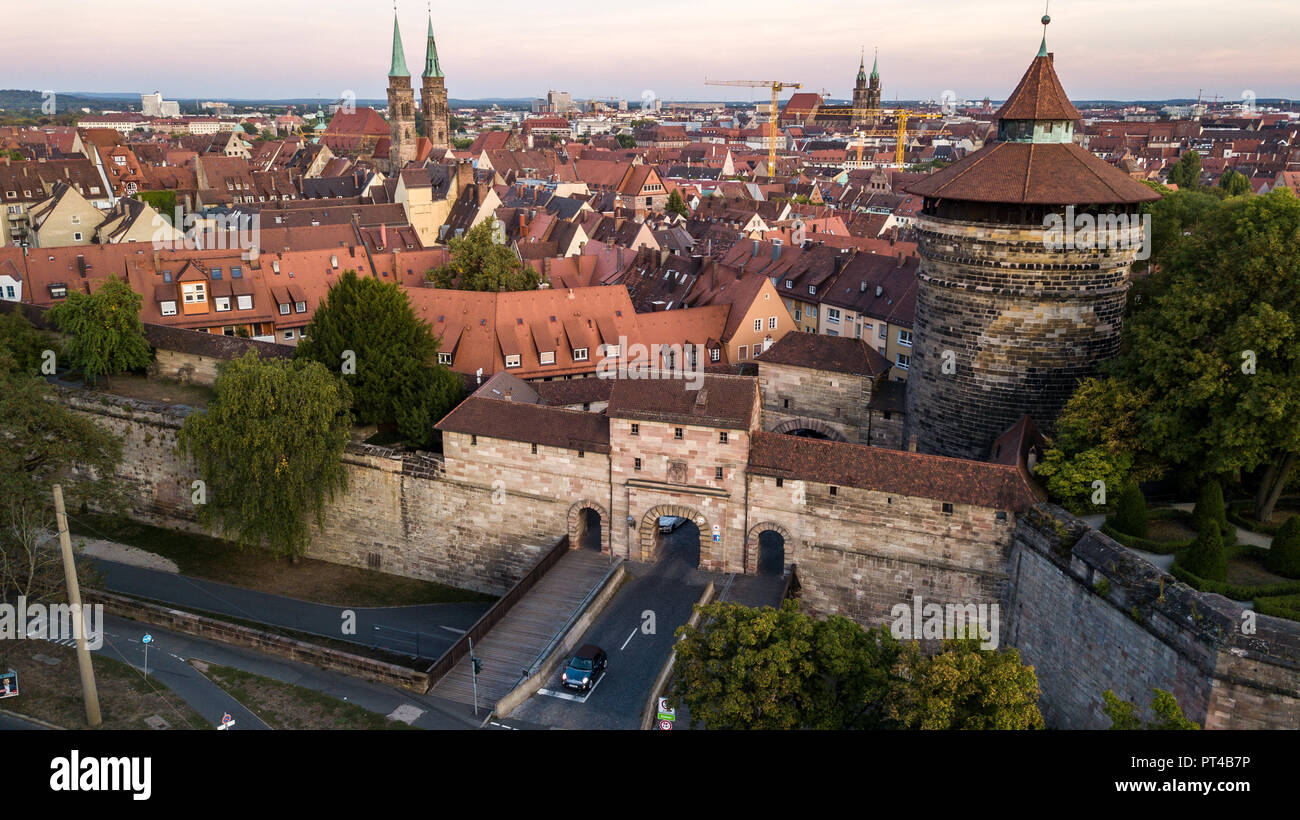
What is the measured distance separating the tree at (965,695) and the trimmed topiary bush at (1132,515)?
9.33m

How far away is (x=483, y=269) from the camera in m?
61.5

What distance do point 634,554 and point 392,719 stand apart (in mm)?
11717

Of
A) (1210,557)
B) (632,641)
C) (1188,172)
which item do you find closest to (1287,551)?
(1210,557)

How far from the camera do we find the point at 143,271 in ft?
201

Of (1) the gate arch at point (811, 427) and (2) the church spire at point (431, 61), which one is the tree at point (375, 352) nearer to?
(1) the gate arch at point (811, 427)

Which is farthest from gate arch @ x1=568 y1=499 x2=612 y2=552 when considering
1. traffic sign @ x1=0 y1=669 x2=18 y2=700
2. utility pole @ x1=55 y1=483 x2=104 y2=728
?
traffic sign @ x1=0 y1=669 x2=18 y2=700

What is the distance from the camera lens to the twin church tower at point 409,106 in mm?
152225

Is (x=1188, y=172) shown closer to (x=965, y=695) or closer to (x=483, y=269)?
(x=483, y=269)

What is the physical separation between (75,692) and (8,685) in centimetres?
187

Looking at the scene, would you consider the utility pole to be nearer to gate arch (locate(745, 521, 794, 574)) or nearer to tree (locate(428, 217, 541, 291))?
gate arch (locate(745, 521, 794, 574))

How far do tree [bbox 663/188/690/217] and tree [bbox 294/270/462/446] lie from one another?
264ft

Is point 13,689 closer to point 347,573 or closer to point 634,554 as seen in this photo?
point 347,573

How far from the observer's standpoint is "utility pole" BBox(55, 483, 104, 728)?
2705 cm

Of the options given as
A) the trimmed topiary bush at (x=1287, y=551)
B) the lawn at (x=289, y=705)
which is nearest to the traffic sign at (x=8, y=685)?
the lawn at (x=289, y=705)
